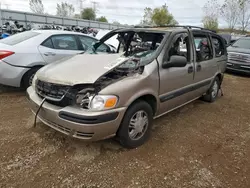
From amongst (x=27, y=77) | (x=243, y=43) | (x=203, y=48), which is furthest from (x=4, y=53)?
(x=243, y=43)

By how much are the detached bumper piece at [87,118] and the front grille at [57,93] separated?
0.16 meters

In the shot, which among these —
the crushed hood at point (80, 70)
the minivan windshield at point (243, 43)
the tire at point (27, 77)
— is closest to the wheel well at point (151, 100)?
the crushed hood at point (80, 70)

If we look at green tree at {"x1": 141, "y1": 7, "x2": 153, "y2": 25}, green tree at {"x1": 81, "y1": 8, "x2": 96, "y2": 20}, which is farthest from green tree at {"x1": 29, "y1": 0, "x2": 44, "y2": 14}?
green tree at {"x1": 141, "y1": 7, "x2": 153, "y2": 25}

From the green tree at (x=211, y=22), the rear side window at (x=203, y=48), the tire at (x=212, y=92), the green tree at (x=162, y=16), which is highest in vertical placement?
the green tree at (x=162, y=16)

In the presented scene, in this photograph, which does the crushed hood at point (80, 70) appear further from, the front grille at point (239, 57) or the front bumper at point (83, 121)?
the front grille at point (239, 57)

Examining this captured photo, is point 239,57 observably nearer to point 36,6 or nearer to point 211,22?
point 211,22

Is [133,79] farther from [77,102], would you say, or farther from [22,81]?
[22,81]

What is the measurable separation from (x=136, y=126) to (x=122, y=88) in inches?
25.9

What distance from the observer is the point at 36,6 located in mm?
49719

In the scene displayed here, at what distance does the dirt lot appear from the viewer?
2.38 metres

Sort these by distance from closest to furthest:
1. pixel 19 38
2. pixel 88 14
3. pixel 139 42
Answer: pixel 139 42, pixel 19 38, pixel 88 14

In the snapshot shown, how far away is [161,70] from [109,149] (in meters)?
1.35

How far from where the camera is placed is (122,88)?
2.54 meters

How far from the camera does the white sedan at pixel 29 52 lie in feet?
14.2
